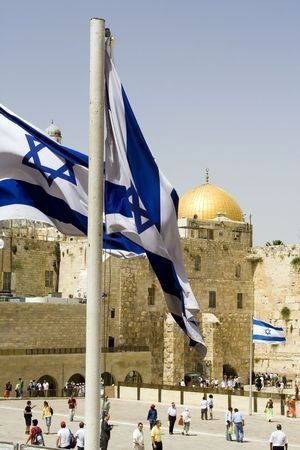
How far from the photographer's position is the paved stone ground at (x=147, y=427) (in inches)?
914

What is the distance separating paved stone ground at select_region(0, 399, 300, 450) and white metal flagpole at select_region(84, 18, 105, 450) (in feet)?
47.4

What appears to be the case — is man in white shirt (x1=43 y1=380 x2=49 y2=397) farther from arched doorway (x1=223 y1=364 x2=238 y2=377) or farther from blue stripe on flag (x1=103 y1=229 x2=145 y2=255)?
blue stripe on flag (x1=103 y1=229 x2=145 y2=255)

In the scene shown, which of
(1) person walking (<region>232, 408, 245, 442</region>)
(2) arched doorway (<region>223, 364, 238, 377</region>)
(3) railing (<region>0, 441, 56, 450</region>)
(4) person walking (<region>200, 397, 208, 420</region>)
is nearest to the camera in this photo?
(3) railing (<region>0, 441, 56, 450</region>)

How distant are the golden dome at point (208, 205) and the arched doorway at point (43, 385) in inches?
792

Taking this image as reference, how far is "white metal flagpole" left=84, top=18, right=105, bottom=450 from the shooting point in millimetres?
7906

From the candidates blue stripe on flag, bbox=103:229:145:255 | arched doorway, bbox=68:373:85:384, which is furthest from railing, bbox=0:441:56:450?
arched doorway, bbox=68:373:85:384

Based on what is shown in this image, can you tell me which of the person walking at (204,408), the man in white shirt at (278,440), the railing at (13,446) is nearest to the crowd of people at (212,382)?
the person walking at (204,408)

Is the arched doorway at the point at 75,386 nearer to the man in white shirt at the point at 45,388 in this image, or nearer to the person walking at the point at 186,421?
the man in white shirt at the point at 45,388

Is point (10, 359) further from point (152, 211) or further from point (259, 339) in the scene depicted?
point (152, 211)

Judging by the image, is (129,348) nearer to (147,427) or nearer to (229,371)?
(229,371)

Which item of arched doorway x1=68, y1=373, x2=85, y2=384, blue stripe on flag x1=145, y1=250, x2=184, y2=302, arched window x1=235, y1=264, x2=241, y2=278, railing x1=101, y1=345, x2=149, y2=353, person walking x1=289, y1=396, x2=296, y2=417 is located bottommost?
person walking x1=289, y1=396, x2=296, y2=417

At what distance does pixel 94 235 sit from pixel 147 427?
19.6m

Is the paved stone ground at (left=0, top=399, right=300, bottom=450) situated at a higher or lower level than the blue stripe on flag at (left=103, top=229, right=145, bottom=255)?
lower

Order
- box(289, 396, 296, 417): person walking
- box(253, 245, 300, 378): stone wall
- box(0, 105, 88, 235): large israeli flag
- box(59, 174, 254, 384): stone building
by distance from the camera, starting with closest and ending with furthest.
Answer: box(0, 105, 88, 235): large israeli flag, box(289, 396, 296, 417): person walking, box(59, 174, 254, 384): stone building, box(253, 245, 300, 378): stone wall
